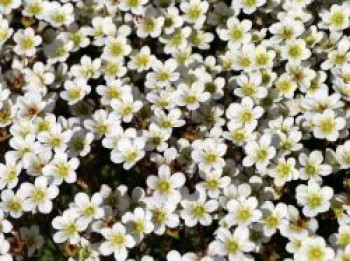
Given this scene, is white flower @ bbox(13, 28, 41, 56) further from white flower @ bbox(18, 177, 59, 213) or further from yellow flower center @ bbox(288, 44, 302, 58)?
yellow flower center @ bbox(288, 44, 302, 58)

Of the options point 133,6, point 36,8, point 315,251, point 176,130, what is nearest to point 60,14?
point 36,8

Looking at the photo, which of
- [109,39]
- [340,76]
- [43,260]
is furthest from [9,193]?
[340,76]

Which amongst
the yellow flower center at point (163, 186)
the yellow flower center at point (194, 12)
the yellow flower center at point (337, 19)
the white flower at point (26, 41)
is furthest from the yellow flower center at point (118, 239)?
the yellow flower center at point (337, 19)

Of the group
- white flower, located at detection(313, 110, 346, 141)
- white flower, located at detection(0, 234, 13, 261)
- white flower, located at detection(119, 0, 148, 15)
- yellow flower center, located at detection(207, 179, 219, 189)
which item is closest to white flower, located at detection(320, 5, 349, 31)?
white flower, located at detection(313, 110, 346, 141)

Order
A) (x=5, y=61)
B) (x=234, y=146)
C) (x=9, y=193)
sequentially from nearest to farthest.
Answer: (x=9, y=193)
(x=234, y=146)
(x=5, y=61)

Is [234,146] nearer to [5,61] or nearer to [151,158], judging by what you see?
[151,158]

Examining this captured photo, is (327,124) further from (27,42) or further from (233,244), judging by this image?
(27,42)

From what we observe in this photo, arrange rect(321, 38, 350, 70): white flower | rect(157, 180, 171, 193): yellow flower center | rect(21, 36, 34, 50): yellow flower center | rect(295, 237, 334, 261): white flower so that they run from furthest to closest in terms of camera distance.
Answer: rect(21, 36, 34, 50): yellow flower center
rect(321, 38, 350, 70): white flower
rect(157, 180, 171, 193): yellow flower center
rect(295, 237, 334, 261): white flower
